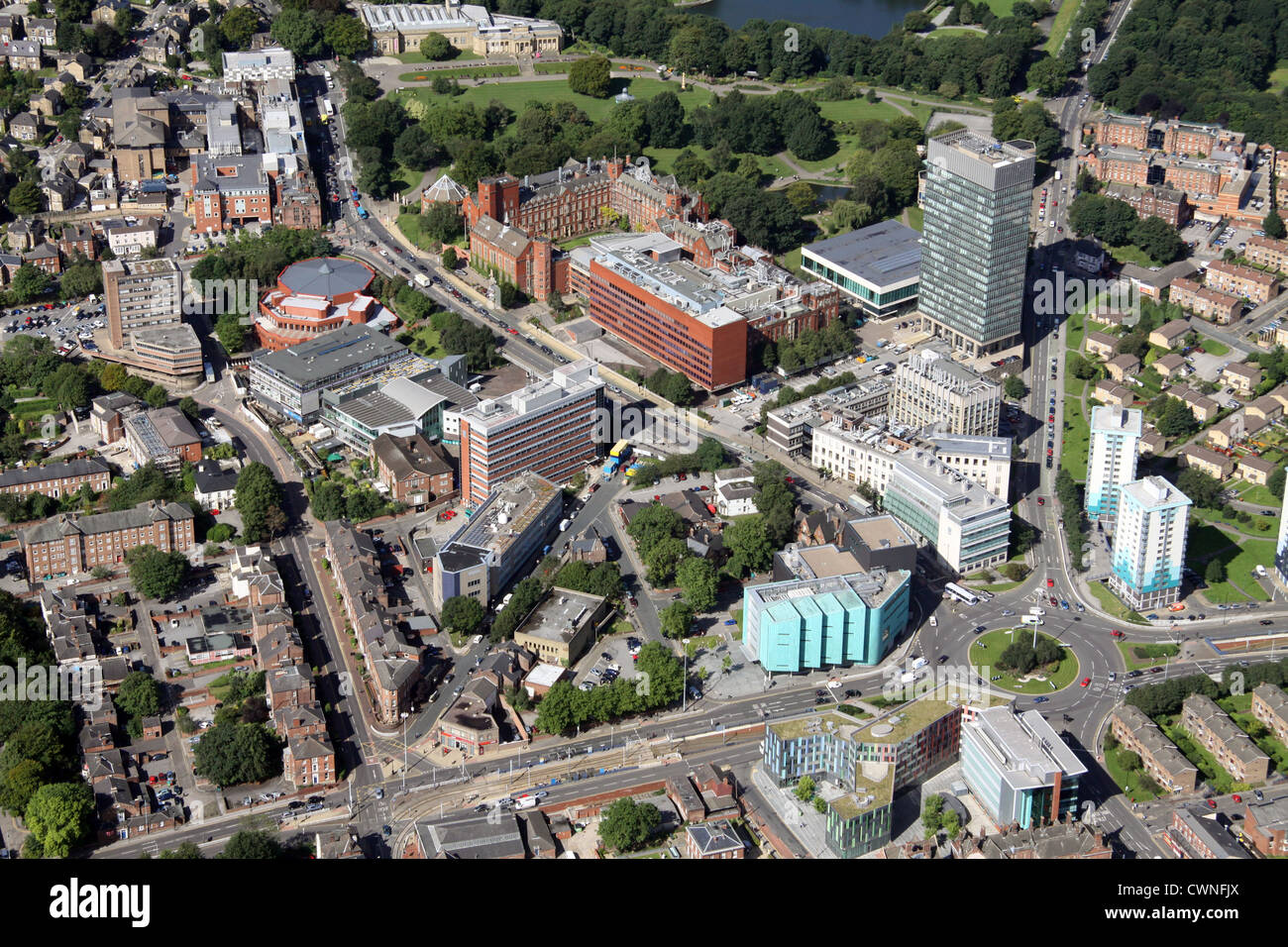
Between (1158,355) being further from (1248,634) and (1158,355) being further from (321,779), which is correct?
(321,779)

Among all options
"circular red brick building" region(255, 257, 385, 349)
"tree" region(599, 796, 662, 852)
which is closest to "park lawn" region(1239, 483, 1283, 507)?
"tree" region(599, 796, 662, 852)

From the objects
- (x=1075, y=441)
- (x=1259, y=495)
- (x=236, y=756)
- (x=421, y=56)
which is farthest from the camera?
(x=421, y=56)

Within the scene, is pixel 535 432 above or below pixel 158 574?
above

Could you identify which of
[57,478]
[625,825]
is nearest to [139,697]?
[57,478]

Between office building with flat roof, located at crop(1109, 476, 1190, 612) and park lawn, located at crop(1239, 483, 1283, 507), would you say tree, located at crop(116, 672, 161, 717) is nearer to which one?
office building with flat roof, located at crop(1109, 476, 1190, 612)

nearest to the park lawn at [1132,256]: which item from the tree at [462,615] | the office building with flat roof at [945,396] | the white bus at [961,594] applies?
the office building with flat roof at [945,396]

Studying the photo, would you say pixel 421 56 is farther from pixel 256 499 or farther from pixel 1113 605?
pixel 1113 605

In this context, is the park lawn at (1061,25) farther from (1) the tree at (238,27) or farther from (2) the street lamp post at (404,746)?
(2) the street lamp post at (404,746)
